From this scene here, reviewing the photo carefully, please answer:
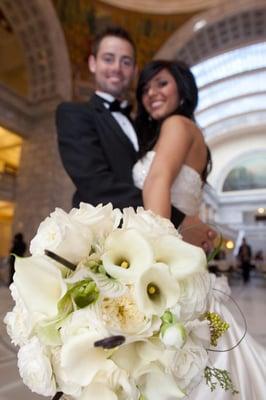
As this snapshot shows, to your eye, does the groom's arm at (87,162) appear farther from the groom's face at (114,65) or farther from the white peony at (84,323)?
the white peony at (84,323)

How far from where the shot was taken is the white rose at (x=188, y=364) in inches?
20.3

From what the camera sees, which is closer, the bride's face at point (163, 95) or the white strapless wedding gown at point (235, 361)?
the white strapless wedding gown at point (235, 361)

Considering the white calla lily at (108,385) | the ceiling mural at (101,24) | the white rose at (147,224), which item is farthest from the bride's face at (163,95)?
the ceiling mural at (101,24)

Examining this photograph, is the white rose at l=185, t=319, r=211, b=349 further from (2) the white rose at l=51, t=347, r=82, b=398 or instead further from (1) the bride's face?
(1) the bride's face

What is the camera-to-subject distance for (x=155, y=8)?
42.9ft

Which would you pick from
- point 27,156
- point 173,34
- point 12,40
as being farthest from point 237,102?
point 27,156

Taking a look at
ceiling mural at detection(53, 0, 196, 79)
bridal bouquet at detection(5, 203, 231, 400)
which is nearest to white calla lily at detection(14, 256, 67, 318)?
bridal bouquet at detection(5, 203, 231, 400)

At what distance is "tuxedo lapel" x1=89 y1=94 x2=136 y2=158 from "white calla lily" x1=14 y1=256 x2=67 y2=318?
50.1 inches

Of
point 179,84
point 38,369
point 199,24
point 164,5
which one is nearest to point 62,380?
point 38,369

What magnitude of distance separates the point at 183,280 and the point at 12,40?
62.8 ft

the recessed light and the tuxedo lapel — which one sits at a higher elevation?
the recessed light

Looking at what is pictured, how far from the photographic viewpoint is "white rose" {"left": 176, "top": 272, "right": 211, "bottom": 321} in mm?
518

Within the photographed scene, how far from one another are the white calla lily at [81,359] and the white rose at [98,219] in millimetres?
169

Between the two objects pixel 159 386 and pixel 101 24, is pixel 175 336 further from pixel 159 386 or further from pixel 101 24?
pixel 101 24
